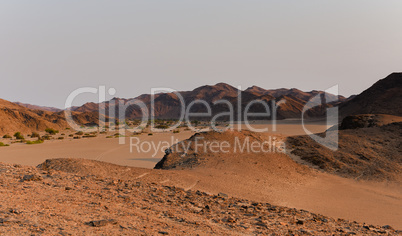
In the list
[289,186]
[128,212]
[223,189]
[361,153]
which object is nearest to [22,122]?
[223,189]

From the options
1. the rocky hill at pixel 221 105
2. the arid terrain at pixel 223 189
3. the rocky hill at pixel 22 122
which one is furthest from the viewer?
the rocky hill at pixel 221 105

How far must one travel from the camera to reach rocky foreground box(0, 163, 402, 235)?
5266 mm

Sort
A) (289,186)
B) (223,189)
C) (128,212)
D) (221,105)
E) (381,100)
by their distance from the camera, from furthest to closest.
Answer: (221,105) → (381,100) → (289,186) → (223,189) → (128,212)

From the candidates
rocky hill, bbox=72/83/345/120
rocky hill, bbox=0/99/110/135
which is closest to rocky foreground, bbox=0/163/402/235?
rocky hill, bbox=0/99/110/135

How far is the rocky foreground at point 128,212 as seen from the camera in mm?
5266

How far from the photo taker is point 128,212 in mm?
6387

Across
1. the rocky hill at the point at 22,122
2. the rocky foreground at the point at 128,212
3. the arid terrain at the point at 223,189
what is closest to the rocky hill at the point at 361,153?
the arid terrain at the point at 223,189

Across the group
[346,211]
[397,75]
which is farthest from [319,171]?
[397,75]

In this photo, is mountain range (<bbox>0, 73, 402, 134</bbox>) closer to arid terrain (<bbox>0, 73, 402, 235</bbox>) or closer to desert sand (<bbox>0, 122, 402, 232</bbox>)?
arid terrain (<bbox>0, 73, 402, 235</bbox>)

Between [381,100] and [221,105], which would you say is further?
[221,105]

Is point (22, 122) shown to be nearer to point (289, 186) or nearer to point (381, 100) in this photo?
point (289, 186)

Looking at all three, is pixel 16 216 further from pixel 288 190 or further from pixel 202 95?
pixel 202 95

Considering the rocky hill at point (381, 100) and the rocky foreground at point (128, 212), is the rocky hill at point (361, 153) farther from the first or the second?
the rocky hill at point (381, 100)

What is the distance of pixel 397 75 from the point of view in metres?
69.4
